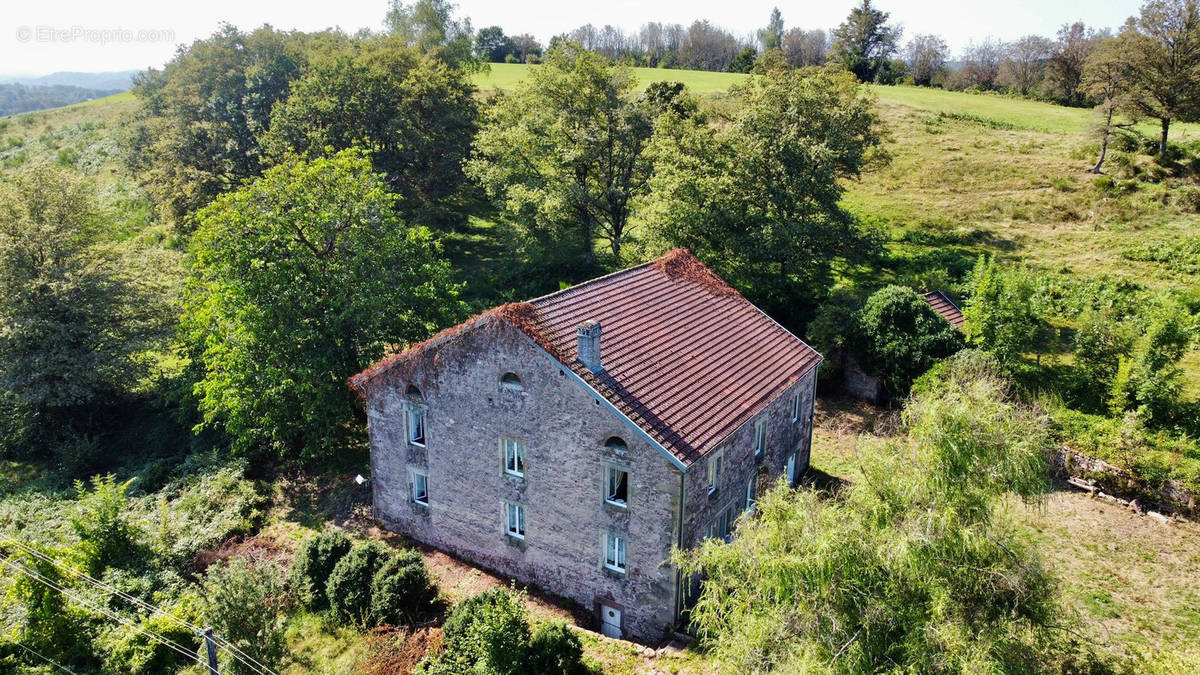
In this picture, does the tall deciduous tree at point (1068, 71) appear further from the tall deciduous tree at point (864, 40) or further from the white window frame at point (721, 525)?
the white window frame at point (721, 525)

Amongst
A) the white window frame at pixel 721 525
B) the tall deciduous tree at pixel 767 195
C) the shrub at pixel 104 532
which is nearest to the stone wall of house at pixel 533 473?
the white window frame at pixel 721 525

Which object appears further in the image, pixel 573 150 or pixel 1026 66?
pixel 1026 66

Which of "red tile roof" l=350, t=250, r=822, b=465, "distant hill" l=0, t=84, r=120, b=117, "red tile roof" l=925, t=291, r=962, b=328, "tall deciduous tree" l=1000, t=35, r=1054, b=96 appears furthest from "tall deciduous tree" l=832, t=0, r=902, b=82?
"distant hill" l=0, t=84, r=120, b=117

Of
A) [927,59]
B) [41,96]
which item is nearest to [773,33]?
[927,59]

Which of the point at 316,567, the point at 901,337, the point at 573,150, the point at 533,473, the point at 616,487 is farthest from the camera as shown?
the point at 573,150

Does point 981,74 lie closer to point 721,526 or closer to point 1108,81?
point 1108,81

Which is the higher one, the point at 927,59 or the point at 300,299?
the point at 927,59

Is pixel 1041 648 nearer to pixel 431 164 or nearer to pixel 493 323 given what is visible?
pixel 493 323
